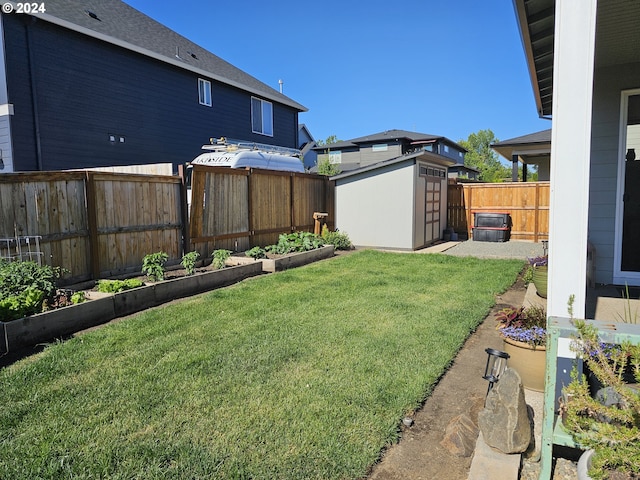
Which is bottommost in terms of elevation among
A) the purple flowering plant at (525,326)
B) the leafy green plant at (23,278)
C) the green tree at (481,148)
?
the purple flowering plant at (525,326)

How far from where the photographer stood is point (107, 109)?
11.2 meters

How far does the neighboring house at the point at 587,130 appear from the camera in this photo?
244cm

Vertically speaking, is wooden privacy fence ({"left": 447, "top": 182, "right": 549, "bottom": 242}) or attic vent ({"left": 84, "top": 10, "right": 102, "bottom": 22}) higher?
attic vent ({"left": 84, "top": 10, "right": 102, "bottom": 22})

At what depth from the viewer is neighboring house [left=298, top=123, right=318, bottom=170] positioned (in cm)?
3183

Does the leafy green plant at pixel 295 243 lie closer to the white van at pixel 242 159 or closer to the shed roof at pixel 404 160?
the white van at pixel 242 159

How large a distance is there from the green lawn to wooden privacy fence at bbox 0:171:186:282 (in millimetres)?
1873

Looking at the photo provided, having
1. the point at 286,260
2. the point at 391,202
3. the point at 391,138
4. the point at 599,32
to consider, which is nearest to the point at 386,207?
the point at 391,202

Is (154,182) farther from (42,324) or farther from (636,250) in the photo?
(636,250)

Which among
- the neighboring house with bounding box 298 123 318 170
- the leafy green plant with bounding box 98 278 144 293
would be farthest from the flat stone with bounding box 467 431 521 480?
the neighboring house with bounding box 298 123 318 170

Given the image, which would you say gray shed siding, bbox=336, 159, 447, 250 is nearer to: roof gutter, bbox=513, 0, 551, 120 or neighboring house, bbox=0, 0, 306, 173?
roof gutter, bbox=513, 0, 551, 120

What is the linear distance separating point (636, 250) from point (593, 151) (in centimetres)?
137

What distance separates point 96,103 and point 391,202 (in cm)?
844

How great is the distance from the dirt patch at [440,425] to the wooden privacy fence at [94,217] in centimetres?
538

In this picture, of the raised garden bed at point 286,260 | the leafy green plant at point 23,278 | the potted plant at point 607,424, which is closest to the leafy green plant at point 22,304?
the leafy green plant at point 23,278
